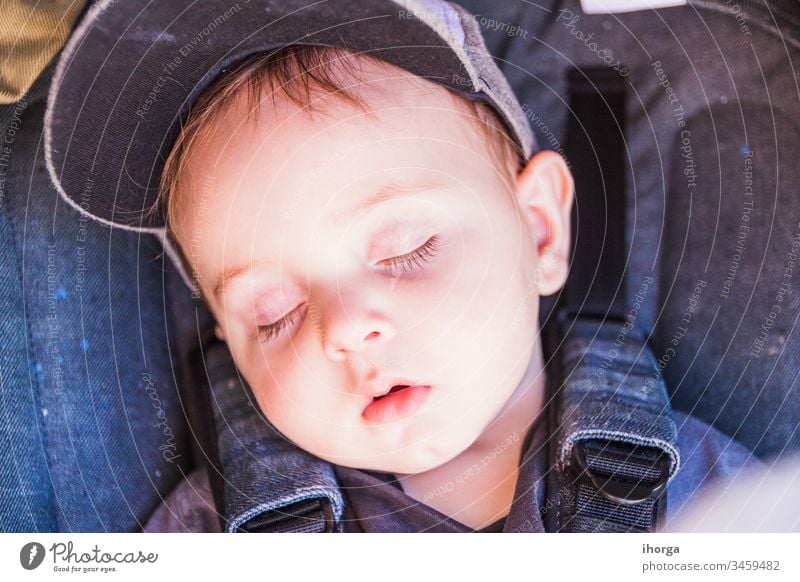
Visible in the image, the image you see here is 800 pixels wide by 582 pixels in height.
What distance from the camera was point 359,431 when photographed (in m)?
0.44

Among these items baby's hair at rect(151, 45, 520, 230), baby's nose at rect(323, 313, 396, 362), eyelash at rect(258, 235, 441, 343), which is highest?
baby's hair at rect(151, 45, 520, 230)

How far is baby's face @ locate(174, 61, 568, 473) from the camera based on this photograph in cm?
41

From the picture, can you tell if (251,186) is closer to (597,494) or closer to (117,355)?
(117,355)

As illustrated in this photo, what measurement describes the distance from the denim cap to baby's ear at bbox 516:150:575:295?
0.14 ft

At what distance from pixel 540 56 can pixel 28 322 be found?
347 mm

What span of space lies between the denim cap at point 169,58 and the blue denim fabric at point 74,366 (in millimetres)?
28

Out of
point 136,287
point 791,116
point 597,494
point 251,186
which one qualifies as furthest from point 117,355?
point 791,116

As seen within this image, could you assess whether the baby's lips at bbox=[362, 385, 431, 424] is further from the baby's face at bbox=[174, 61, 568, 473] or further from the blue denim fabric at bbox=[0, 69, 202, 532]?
the blue denim fabric at bbox=[0, 69, 202, 532]

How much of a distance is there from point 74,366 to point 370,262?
19 centimetres

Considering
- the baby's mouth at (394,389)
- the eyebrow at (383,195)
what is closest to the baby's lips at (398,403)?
the baby's mouth at (394,389)

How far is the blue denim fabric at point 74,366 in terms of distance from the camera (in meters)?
0.44

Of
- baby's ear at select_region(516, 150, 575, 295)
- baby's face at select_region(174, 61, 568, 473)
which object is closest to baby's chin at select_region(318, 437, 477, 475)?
baby's face at select_region(174, 61, 568, 473)

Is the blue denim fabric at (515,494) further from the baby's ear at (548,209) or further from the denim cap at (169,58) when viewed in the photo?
the denim cap at (169,58)

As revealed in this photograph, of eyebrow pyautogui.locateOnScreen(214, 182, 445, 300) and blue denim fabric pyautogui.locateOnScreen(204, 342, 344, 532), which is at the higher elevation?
eyebrow pyautogui.locateOnScreen(214, 182, 445, 300)
